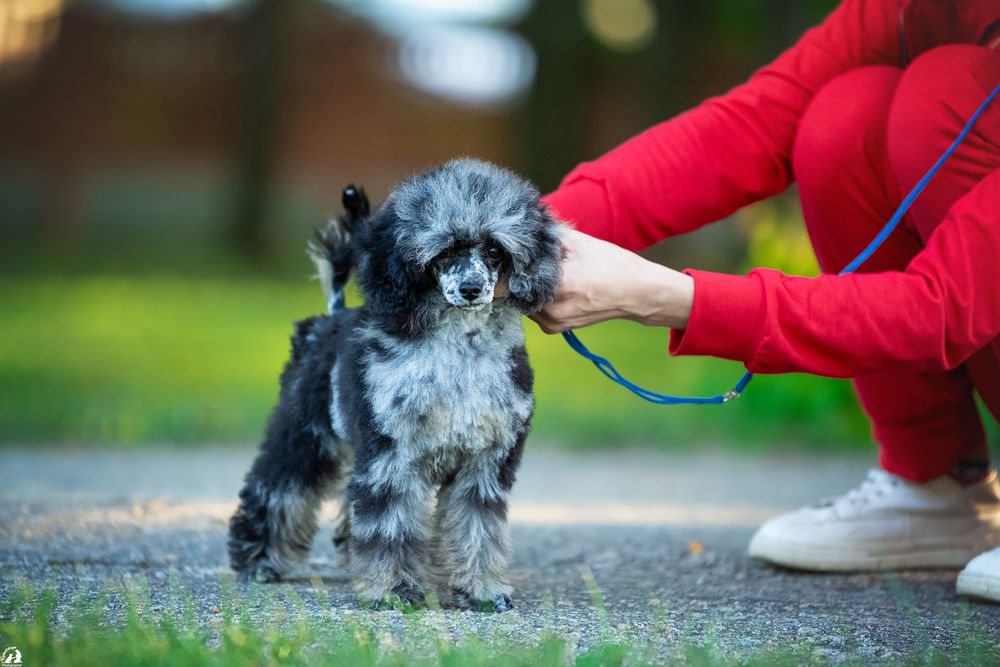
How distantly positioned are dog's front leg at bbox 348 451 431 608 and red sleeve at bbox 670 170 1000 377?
0.71 m

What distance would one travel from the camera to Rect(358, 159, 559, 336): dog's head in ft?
8.16

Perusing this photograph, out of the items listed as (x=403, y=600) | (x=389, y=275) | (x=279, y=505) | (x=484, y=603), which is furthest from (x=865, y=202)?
(x=279, y=505)

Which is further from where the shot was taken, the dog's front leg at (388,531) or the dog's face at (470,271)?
the dog's front leg at (388,531)

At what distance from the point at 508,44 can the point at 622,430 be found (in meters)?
15.2

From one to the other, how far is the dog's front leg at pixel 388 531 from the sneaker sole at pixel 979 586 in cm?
135

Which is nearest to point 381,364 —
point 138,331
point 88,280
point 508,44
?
point 138,331

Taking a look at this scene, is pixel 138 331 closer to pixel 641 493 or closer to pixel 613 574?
pixel 641 493

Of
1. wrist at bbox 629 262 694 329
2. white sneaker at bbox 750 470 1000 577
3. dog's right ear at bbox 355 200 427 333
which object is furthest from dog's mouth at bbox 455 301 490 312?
white sneaker at bbox 750 470 1000 577

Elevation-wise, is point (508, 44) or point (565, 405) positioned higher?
point (508, 44)

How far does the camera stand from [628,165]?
3014 mm

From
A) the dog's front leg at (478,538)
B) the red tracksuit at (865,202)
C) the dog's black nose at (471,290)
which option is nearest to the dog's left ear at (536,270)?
the dog's black nose at (471,290)

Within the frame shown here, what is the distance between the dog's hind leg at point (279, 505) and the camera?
2982 mm

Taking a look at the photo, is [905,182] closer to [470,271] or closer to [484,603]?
[470,271]

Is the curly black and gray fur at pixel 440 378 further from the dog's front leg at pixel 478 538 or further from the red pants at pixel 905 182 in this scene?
the red pants at pixel 905 182
